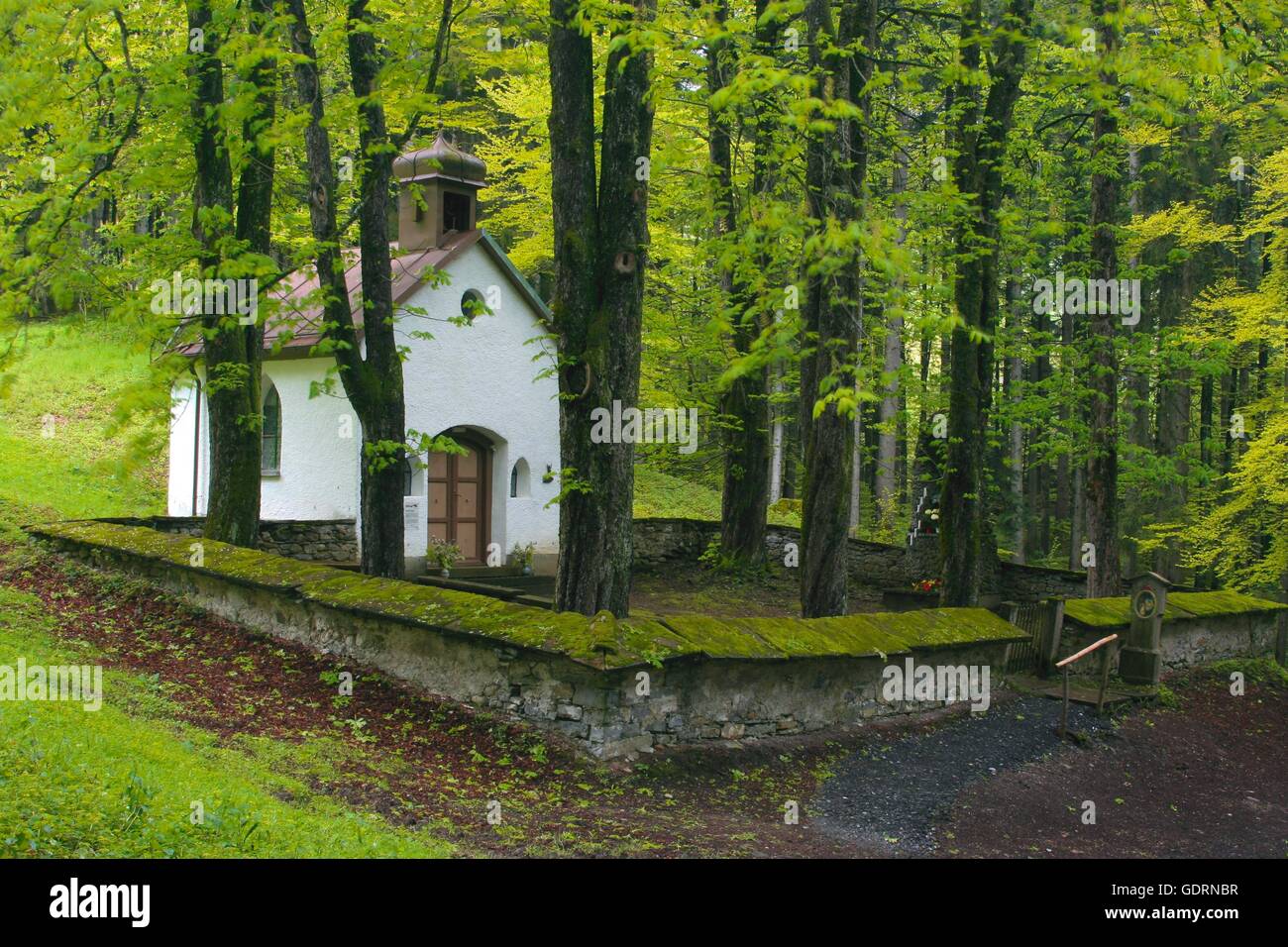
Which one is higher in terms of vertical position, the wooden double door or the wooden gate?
the wooden double door

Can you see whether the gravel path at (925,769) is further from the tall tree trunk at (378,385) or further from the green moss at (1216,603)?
the tall tree trunk at (378,385)

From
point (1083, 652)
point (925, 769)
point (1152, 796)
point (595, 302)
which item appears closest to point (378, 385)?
point (595, 302)

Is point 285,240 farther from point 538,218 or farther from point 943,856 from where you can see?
point 943,856

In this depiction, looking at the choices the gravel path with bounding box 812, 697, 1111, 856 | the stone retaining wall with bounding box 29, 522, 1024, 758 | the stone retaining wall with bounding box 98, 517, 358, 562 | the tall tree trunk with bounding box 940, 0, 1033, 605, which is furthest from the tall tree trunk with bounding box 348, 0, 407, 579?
the tall tree trunk with bounding box 940, 0, 1033, 605

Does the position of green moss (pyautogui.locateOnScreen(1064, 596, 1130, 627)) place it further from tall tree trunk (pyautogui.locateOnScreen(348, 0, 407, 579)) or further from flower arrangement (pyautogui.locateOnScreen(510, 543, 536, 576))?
flower arrangement (pyautogui.locateOnScreen(510, 543, 536, 576))

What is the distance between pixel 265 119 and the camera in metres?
12.8

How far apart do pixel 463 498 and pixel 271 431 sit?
13.5 feet

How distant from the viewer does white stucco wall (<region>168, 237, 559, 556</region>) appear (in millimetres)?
21438

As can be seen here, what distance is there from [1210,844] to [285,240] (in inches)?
677

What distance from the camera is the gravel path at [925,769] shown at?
8.52 m

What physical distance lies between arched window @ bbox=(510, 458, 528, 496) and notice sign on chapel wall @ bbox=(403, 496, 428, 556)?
249cm

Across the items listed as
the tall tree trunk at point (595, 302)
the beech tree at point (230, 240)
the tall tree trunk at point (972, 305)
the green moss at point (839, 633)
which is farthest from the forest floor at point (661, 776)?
the tall tree trunk at point (972, 305)

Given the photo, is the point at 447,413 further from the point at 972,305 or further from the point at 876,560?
the point at 972,305
